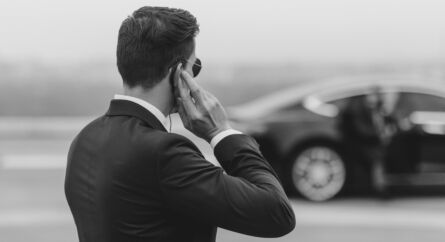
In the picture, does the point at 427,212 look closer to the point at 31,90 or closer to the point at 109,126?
the point at 109,126

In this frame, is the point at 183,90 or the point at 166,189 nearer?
the point at 166,189

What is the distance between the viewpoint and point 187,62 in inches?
80.4

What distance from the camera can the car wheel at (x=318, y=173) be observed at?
30.1 ft

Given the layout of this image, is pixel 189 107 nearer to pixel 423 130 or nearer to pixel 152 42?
pixel 152 42

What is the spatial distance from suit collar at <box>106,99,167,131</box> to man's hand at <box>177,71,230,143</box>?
0.10 metres

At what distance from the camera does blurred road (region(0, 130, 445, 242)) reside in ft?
24.3

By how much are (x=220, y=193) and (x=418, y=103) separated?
7.85 metres

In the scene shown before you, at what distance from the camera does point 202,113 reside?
81.6 inches

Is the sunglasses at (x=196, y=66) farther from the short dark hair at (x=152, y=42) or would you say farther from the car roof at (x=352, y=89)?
the car roof at (x=352, y=89)

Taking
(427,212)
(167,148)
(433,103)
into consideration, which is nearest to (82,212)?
(167,148)

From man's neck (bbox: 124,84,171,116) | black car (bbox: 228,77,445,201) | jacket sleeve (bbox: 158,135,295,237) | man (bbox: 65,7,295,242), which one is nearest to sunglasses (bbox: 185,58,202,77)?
man (bbox: 65,7,295,242)

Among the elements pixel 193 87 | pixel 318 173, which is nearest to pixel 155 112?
pixel 193 87

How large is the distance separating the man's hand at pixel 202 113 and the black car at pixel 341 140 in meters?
7.16

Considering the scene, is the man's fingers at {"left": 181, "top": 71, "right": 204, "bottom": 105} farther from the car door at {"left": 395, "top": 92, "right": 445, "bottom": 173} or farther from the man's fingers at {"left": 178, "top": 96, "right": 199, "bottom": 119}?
the car door at {"left": 395, "top": 92, "right": 445, "bottom": 173}
